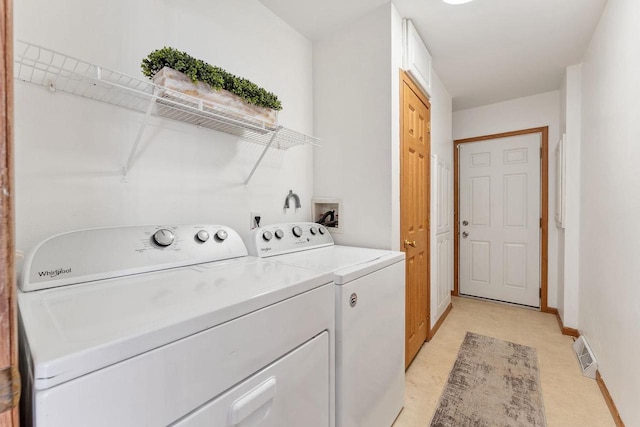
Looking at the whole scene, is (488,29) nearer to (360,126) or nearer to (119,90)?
(360,126)

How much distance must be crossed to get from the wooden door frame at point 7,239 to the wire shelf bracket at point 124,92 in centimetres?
59

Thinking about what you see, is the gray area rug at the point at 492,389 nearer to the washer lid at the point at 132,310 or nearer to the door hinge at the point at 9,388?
the washer lid at the point at 132,310

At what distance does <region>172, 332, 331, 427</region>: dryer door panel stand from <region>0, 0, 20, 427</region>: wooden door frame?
0.33 meters

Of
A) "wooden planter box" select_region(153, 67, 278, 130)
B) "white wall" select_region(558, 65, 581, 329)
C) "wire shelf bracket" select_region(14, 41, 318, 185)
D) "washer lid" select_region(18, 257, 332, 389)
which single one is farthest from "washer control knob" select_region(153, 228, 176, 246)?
"white wall" select_region(558, 65, 581, 329)

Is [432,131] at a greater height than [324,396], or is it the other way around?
[432,131]

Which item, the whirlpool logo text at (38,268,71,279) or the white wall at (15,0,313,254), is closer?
the whirlpool logo text at (38,268,71,279)

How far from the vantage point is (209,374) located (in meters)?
0.66

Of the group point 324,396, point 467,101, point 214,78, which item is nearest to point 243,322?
point 324,396

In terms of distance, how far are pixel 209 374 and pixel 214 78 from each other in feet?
3.54

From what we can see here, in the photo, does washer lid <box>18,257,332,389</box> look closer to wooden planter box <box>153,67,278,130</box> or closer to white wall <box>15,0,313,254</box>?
white wall <box>15,0,313,254</box>

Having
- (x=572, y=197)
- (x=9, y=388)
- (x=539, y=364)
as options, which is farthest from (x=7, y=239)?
(x=572, y=197)

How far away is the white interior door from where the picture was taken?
338 centimetres

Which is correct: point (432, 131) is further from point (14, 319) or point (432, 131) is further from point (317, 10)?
point (14, 319)

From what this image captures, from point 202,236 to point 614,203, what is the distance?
2.31 meters
